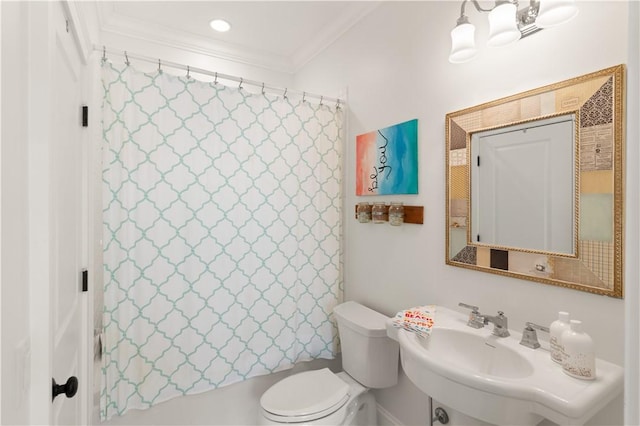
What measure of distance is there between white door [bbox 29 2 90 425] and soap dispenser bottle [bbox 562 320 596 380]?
1385 mm

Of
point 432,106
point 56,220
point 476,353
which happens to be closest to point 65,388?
point 56,220

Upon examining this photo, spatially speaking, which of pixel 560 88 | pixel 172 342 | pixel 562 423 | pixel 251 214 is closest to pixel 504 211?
pixel 560 88

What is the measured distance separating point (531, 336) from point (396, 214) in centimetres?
81

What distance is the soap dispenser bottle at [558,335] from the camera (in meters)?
1.01

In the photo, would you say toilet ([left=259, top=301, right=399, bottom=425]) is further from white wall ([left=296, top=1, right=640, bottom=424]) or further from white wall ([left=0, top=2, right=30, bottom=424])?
white wall ([left=0, top=2, right=30, bottom=424])

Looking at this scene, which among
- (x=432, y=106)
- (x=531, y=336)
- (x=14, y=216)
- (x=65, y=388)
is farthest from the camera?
(x=432, y=106)

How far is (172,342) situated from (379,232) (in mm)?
1278

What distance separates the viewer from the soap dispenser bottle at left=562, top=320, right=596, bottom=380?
94cm

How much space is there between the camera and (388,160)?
185cm

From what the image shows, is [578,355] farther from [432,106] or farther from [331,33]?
[331,33]

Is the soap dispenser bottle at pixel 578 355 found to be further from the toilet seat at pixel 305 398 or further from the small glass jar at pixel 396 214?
the toilet seat at pixel 305 398

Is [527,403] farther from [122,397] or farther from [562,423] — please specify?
[122,397]

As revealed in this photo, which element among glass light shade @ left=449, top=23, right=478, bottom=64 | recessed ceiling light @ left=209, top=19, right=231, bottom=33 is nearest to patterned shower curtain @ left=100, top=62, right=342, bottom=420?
recessed ceiling light @ left=209, top=19, right=231, bottom=33

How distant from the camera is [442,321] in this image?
1.39m
